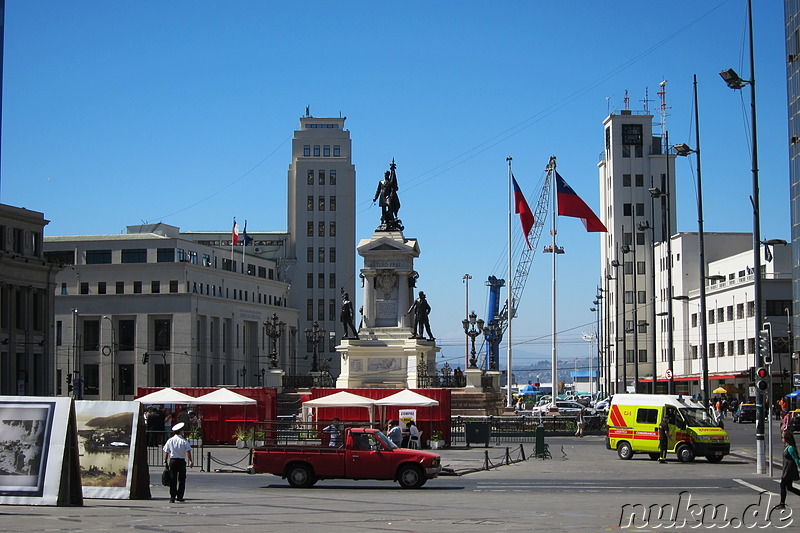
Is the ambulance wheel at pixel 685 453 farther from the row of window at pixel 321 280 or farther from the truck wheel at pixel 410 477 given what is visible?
the row of window at pixel 321 280

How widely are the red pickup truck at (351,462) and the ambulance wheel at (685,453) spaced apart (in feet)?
45.3

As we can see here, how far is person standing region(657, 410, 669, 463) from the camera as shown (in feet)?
128

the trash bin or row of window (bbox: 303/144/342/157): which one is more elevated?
row of window (bbox: 303/144/342/157)

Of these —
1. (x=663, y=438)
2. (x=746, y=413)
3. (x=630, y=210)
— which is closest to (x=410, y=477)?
(x=663, y=438)

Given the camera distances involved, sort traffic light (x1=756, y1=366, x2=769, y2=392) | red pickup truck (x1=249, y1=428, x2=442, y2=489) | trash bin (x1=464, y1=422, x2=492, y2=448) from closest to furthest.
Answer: red pickup truck (x1=249, y1=428, x2=442, y2=489) < traffic light (x1=756, y1=366, x2=769, y2=392) < trash bin (x1=464, y1=422, x2=492, y2=448)

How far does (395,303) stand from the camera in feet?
204

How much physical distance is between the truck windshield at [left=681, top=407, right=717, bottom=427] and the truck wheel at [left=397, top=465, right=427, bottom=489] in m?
14.8

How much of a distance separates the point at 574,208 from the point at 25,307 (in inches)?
1686

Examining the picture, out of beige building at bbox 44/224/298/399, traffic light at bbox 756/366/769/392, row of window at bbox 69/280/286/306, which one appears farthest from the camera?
row of window at bbox 69/280/286/306

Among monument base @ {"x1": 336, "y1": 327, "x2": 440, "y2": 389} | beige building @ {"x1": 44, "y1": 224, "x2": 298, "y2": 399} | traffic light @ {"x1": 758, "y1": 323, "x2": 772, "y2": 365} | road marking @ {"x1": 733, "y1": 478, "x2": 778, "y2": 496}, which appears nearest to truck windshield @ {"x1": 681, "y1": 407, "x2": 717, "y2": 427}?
traffic light @ {"x1": 758, "y1": 323, "x2": 772, "y2": 365}

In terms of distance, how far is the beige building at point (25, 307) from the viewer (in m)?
82.9

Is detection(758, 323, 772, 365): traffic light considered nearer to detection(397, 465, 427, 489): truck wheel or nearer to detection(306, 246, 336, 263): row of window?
detection(397, 465, 427, 489): truck wheel

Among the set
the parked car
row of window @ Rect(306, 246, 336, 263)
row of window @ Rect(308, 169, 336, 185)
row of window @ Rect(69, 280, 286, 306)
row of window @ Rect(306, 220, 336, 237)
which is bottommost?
the parked car

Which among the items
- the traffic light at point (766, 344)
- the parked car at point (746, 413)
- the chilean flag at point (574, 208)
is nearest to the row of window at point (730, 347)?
→ the parked car at point (746, 413)
